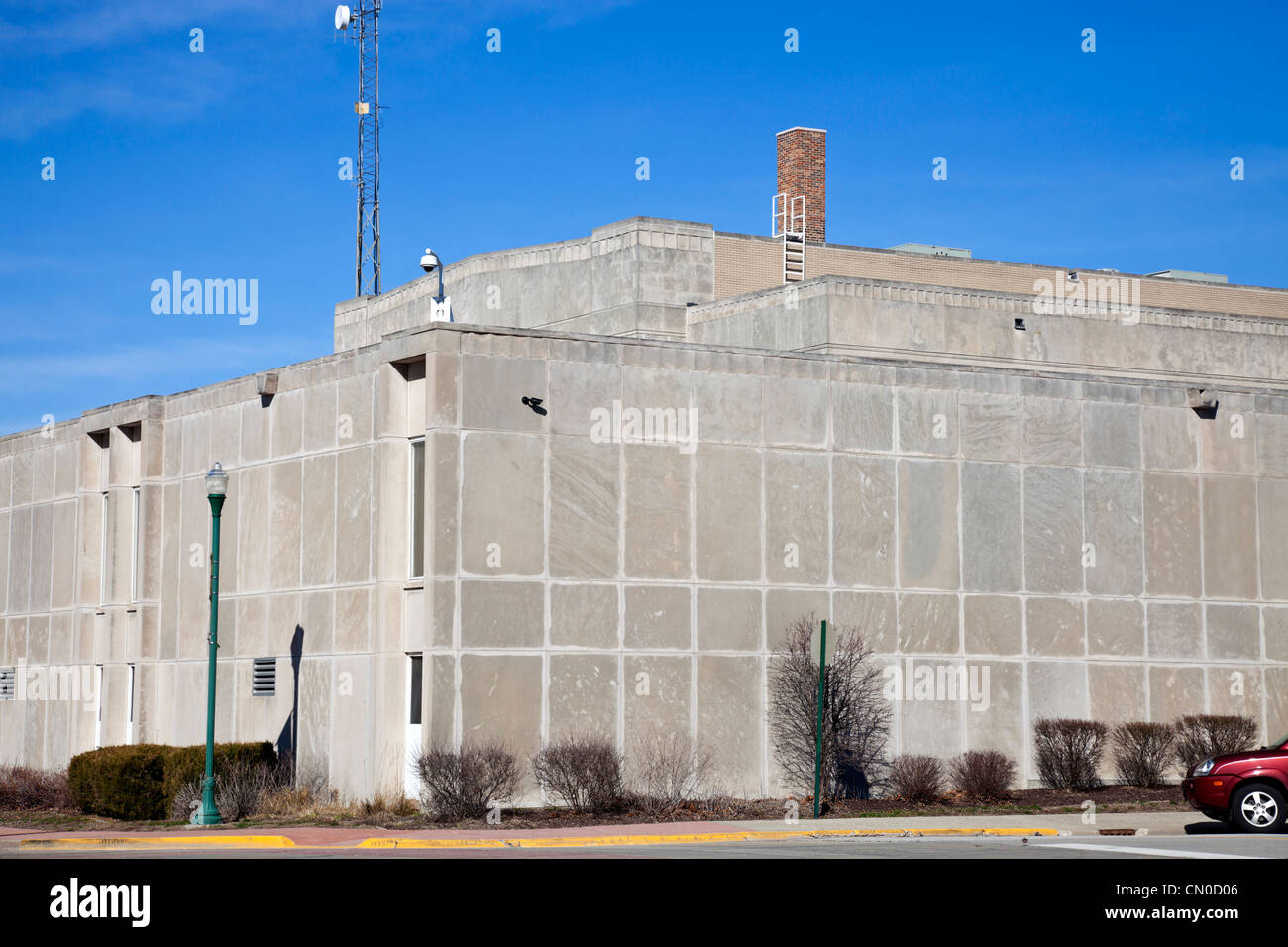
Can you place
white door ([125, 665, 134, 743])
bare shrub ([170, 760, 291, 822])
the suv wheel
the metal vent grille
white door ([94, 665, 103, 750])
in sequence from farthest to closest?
white door ([94, 665, 103, 750]) < white door ([125, 665, 134, 743]) < the metal vent grille < bare shrub ([170, 760, 291, 822]) < the suv wheel

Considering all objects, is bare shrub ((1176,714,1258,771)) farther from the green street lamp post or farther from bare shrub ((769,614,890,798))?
the green street lamp post

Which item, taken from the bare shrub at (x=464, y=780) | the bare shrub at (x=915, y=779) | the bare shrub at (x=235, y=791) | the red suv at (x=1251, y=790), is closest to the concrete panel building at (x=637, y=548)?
the bare shrub at (x=915, y=779)

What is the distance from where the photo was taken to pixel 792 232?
4653cm

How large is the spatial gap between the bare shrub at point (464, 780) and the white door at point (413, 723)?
0.43 meters

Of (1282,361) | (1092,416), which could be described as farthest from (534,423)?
(1282,361)

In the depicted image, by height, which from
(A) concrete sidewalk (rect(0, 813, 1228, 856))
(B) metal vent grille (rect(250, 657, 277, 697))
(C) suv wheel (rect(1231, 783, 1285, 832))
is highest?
(B) metal vent grille (rect(250, 657, 277, 697))

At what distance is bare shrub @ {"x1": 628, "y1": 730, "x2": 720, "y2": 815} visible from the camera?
84.7ft

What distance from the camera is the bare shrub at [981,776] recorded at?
90.3 feet

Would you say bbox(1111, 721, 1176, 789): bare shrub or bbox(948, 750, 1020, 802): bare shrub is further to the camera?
bbox(1111, 721, 1176, 789): bare shrub

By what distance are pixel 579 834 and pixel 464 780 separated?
2.82 metres

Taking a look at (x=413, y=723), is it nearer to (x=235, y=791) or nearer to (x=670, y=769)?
(x=235, y=791)

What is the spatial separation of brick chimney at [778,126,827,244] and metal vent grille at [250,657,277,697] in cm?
2311

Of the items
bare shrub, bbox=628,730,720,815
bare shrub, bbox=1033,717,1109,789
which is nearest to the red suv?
bare shrub, bbox=1033,717,1109,789
